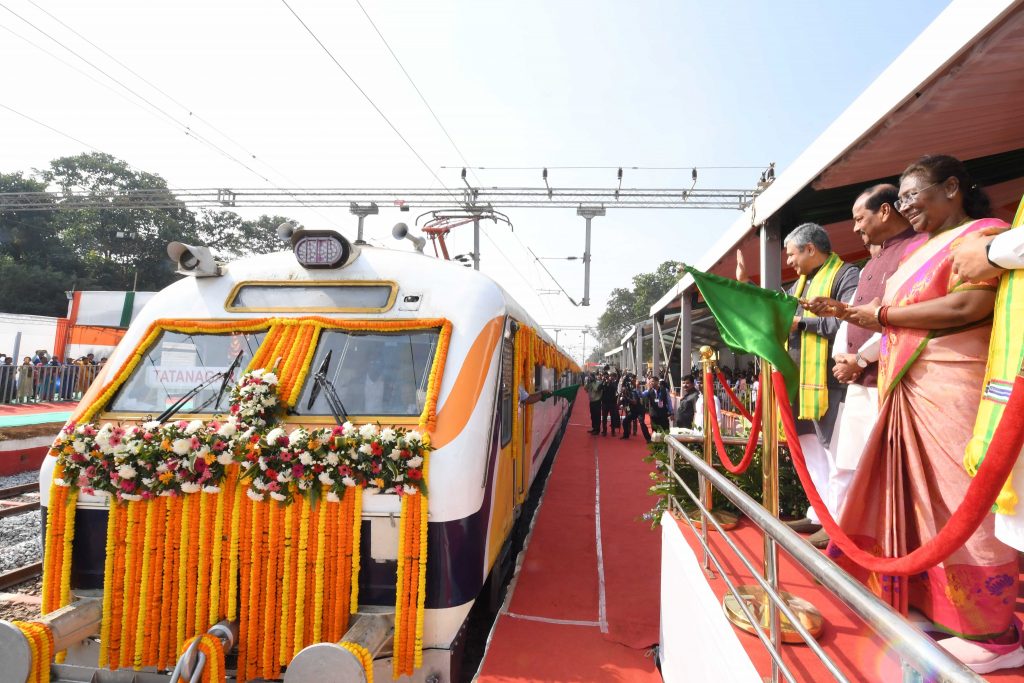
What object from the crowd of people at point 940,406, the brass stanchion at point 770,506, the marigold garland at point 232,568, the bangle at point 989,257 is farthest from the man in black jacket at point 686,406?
the bangle at point 989,257

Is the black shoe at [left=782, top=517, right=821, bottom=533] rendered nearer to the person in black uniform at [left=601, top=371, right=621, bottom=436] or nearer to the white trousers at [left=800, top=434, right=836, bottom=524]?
the white trousers at [left=800, top=434, right=836, bottom=524]

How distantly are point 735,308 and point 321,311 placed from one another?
2.74 metres

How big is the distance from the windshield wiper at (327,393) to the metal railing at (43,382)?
1617 cm

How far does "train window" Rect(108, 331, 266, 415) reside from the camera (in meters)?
3.61

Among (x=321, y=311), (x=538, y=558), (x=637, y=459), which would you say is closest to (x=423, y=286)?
(x=321, y=311)

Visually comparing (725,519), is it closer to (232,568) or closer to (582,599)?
(582,599)

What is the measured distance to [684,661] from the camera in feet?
9.46

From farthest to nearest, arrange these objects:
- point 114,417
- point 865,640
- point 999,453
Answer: point 114,417 < point 865,640 < point 999,453

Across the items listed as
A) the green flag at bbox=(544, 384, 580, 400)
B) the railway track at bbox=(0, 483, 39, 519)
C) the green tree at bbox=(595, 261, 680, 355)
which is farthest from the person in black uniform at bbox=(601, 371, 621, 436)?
the green tree at bbox=(595, 261, 680, 355)

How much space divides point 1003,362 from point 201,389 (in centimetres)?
403

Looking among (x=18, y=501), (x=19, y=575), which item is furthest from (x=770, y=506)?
(x=18, y=501)

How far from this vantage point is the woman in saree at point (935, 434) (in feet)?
6.36

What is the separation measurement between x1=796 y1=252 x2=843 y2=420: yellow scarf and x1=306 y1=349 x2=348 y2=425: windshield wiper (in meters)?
2.74

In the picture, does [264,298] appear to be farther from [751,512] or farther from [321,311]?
[751,512]
